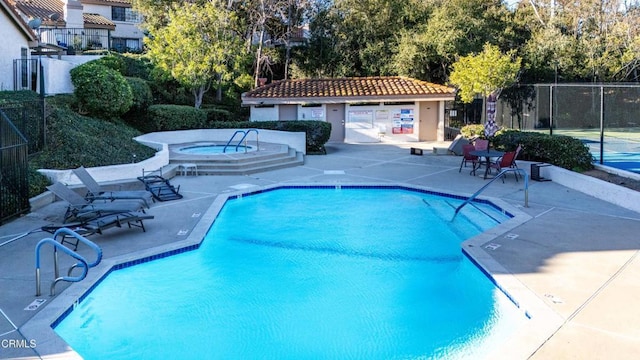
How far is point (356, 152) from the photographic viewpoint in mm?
23812

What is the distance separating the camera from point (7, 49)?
19.3 metres

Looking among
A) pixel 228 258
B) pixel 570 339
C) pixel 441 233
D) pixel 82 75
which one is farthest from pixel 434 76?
pixel 570 339

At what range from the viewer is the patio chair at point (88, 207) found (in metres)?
10.1

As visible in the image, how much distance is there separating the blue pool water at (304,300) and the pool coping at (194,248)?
15 cm

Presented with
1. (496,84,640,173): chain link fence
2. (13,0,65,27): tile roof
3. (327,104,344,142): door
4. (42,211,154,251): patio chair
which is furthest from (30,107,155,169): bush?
(13,0,65,27): tile roof

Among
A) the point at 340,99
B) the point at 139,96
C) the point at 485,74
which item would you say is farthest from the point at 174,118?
the point at 485,74

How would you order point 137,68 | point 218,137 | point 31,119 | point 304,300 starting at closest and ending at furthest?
point 304,300 < point 31,119 < point 218,137 < point 137,68

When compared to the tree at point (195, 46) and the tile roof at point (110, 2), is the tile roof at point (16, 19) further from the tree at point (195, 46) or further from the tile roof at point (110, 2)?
the tile roof at point (110, 2)

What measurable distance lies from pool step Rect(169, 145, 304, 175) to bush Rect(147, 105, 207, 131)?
566 centimetres

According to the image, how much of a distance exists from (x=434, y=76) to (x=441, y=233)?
22.5 m

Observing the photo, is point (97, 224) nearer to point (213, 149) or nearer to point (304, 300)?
point (304, 300)

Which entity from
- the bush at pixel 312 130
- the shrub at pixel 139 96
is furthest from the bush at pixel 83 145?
the bush at pixel 312 130

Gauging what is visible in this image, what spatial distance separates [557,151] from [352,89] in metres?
13.4

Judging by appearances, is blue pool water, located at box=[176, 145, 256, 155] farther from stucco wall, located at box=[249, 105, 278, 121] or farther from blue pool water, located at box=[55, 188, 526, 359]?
blue pool water, located at box=[55, 188, 526, 359]
